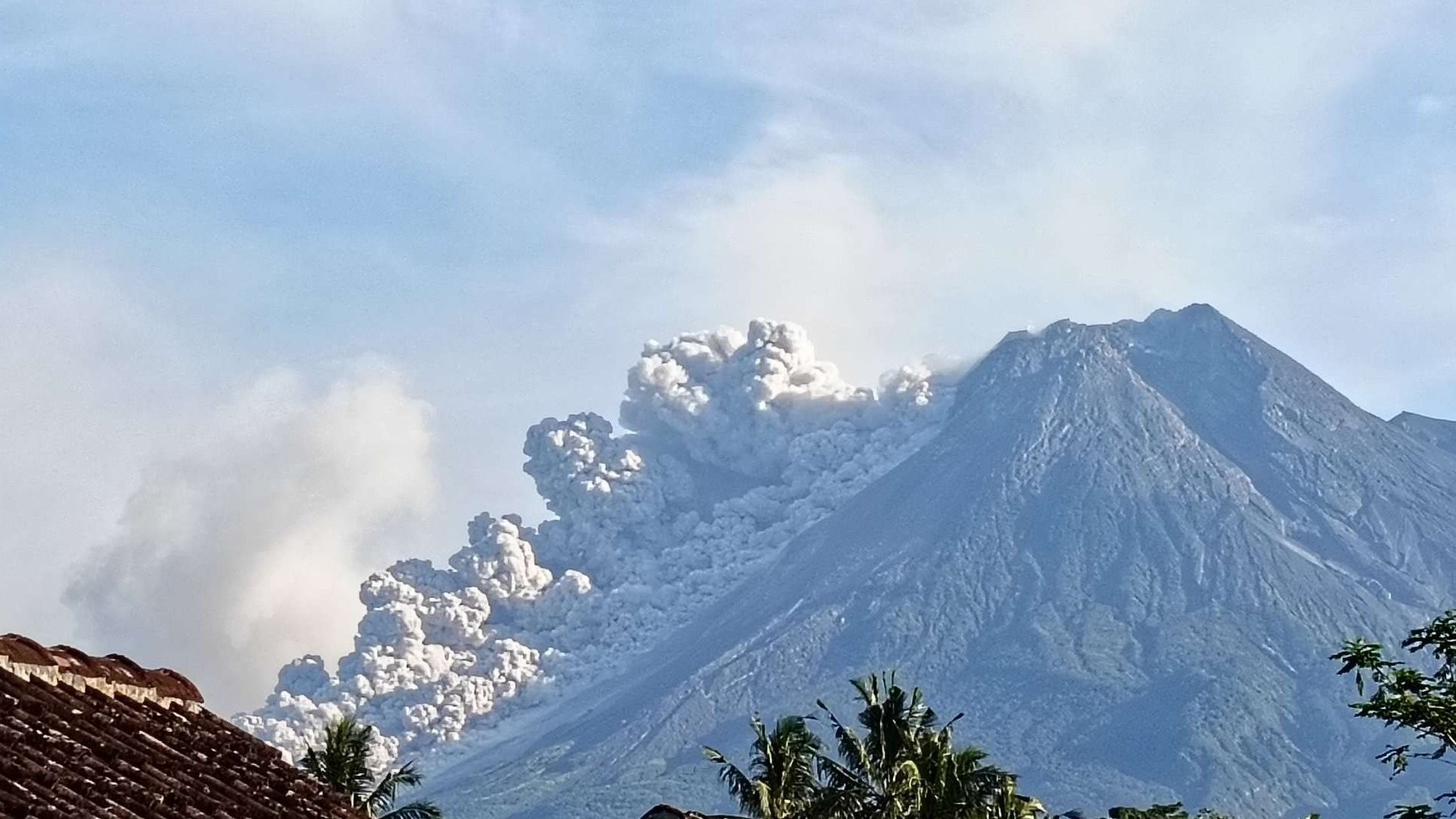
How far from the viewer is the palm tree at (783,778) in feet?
112

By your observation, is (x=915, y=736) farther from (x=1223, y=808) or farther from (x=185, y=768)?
(x=1223, y=808)

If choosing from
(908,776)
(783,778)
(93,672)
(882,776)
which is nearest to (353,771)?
(783,778)

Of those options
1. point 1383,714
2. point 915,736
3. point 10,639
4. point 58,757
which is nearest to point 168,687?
point 10,639

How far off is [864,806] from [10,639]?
801 inches

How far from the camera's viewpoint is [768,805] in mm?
33938

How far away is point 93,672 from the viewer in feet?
48.1

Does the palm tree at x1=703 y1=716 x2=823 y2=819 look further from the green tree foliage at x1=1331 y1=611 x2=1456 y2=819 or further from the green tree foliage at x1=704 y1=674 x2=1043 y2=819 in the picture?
the green tree foliage at x1=1331 y1=611 x2=1456 y2=819

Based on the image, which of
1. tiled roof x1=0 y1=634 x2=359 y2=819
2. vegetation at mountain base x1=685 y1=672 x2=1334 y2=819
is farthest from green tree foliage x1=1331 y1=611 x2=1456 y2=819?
vegetation at mountain base x1=685 y1=672 x2=1334 y2=819

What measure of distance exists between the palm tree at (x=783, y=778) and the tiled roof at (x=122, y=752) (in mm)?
18856

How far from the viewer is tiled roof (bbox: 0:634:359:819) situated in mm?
12070

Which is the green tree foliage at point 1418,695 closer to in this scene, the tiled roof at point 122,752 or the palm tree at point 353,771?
the tiled roof at point 122,752

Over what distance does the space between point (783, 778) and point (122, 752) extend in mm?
22096

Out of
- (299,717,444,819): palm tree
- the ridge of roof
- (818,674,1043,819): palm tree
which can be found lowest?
the ridge of roof

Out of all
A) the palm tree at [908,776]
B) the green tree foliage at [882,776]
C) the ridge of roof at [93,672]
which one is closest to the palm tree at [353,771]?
the green tree foliage at [882,776]
